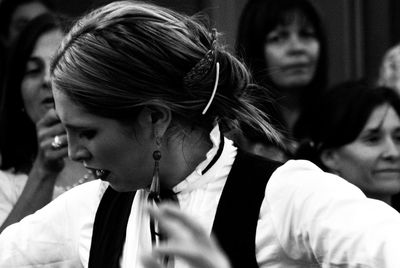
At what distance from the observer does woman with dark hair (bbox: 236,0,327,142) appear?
443 centimetres

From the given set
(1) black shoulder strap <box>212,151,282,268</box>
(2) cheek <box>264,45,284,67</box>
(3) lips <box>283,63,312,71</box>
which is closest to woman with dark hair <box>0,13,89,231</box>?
(2) cheek <box>264,45,284,67</box>

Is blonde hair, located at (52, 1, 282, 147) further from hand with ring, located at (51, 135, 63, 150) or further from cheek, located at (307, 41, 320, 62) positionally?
cheek, located at (307, 41, 320, 62)

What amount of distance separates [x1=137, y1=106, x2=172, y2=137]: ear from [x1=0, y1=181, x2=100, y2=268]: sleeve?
32cm

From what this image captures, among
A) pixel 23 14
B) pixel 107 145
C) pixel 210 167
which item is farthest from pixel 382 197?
pixel 23 14

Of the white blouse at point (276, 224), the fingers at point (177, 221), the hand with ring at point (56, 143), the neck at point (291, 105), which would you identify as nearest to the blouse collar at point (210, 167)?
the white blouse at point (276, 224)

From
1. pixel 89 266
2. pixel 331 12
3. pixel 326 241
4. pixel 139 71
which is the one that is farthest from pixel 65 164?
pixel 331 12

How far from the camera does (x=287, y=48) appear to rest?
4547 millimetres

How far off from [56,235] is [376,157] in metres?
1.48

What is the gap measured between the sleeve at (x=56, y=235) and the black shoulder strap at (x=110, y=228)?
0.03 m

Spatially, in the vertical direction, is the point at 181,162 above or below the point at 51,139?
above

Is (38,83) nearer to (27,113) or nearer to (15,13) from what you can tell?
(27,113)

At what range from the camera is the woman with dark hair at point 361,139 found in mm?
3955

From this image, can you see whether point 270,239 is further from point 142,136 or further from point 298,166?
point 142,136

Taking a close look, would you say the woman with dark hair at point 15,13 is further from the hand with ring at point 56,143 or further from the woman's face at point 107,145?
the woman's face at point 107,145
